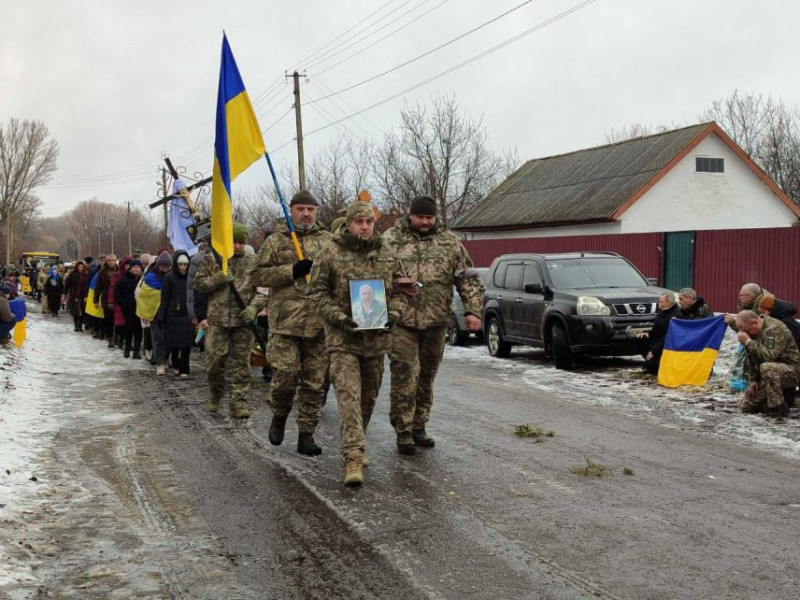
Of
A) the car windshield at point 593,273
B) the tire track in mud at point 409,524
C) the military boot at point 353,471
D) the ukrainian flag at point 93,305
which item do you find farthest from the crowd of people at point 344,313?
the ukrainian flag at point 93,305

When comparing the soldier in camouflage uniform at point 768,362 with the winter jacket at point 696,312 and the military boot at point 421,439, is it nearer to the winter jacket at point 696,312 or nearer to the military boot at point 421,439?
the winter jacket at point 696,312

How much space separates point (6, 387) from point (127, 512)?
6058 millimetres

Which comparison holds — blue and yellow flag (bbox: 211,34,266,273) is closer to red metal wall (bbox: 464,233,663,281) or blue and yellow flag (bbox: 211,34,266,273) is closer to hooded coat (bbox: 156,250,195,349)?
hooded coat (bbox: 156,250,195,349)

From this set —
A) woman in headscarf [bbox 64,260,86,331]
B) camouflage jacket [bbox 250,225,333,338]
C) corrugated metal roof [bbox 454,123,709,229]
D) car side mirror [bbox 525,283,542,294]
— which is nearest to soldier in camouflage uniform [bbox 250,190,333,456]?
camouflage jacket [bbox 250,225,333,338]

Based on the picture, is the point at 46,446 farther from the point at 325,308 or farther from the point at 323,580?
the point at 323,580

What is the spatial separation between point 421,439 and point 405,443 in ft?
1.30

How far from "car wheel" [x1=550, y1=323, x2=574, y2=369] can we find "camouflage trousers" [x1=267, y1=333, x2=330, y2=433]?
711 centimetres

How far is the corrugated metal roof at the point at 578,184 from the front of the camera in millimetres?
32688

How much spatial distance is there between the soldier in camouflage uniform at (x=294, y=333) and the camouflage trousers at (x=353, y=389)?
692mm

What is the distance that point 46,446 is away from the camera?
8.12m

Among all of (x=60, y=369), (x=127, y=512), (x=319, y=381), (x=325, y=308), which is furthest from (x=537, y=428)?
(x=60, y=369)

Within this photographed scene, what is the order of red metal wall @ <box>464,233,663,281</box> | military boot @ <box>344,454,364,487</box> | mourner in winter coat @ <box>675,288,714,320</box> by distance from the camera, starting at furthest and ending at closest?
1. red metal wall @ <box>464,233,663,281</box>
2. mourner in winter coat @ <box>675,288,714,320</box>
3. military boot @ <box>344,454,364,487</box>

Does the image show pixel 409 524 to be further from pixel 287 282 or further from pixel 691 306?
pixel 691 306

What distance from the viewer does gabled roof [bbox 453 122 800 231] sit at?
3231 cm
